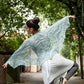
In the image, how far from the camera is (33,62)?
395cm

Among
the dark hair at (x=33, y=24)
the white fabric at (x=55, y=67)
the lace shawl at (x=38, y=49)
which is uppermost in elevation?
the dark hair at (x=33, y=24)

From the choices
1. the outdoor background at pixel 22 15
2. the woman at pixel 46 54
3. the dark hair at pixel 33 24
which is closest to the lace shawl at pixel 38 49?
the woman at pixel 46 54

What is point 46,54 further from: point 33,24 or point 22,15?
point 22,15

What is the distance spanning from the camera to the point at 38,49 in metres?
3.82

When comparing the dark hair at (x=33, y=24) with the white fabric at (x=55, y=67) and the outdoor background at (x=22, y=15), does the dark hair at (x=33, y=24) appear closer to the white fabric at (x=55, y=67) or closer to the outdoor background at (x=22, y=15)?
the white fabric at (x=55, y=67)

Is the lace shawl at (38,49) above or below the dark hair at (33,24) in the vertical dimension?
below

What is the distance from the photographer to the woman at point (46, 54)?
3727 mm

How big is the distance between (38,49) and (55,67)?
382 mm

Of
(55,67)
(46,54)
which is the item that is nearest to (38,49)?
(46,54)

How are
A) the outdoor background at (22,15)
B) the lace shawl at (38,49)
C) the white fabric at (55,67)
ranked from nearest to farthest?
the white fabric at (55,67) < the lace shawl at (38,49) < the outdoor background at (22,15)

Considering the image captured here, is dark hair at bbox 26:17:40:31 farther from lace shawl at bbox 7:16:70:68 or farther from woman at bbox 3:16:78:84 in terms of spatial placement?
lace shawl at bbox 7:16:70:68

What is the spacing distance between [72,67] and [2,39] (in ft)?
37.5

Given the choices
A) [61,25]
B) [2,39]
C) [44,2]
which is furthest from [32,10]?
[61,25]

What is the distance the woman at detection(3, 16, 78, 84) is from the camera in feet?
12.2
